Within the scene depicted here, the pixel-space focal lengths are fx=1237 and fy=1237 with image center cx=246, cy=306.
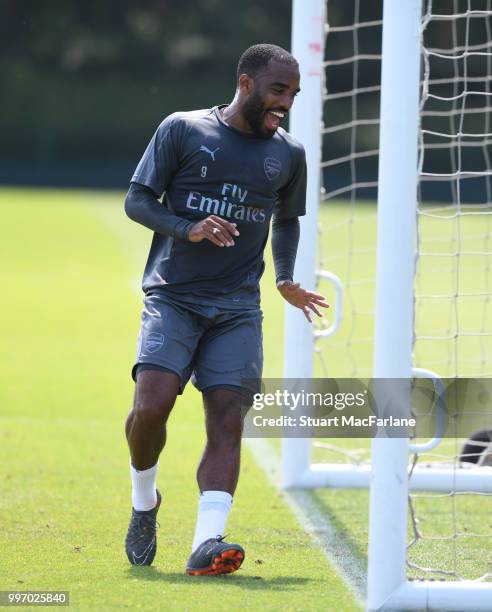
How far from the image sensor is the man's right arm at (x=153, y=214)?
468 centimetres

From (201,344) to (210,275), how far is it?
0.28 m

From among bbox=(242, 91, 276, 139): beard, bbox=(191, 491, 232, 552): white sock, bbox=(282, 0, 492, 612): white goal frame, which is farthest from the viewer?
bbox=(242, 91, 276, 139): beard

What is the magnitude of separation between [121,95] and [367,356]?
32.9 metres

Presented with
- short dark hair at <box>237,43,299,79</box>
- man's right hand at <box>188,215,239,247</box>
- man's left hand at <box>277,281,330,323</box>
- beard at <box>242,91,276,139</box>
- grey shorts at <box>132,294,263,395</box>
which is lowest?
grey shorts at <box>132,294,263,395</box>

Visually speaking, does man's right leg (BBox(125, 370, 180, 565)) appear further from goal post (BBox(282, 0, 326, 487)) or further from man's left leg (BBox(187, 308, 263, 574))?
goal post (BBox(282, 0, 326, 487))

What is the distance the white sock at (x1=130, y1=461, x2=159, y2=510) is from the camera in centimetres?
498

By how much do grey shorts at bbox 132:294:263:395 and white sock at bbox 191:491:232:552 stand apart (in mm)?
425

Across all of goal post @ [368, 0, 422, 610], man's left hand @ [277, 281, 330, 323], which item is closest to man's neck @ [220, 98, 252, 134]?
man's left hand @ [277, 281, 330, 323]

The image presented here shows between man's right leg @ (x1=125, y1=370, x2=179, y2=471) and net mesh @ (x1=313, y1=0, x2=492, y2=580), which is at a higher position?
net mesh @ (x1=313, y1=0, x2=492, y2=580)

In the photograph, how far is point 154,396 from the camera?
15.5 feet

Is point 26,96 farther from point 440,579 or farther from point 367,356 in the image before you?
point 440,579

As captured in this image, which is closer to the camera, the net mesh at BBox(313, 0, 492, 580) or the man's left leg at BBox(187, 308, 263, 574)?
the man's left leg at BBox(187, 308, 263, 574)

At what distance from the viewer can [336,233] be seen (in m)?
21.2

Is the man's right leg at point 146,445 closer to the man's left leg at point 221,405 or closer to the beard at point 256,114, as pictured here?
the man's left leg at point 221,405
